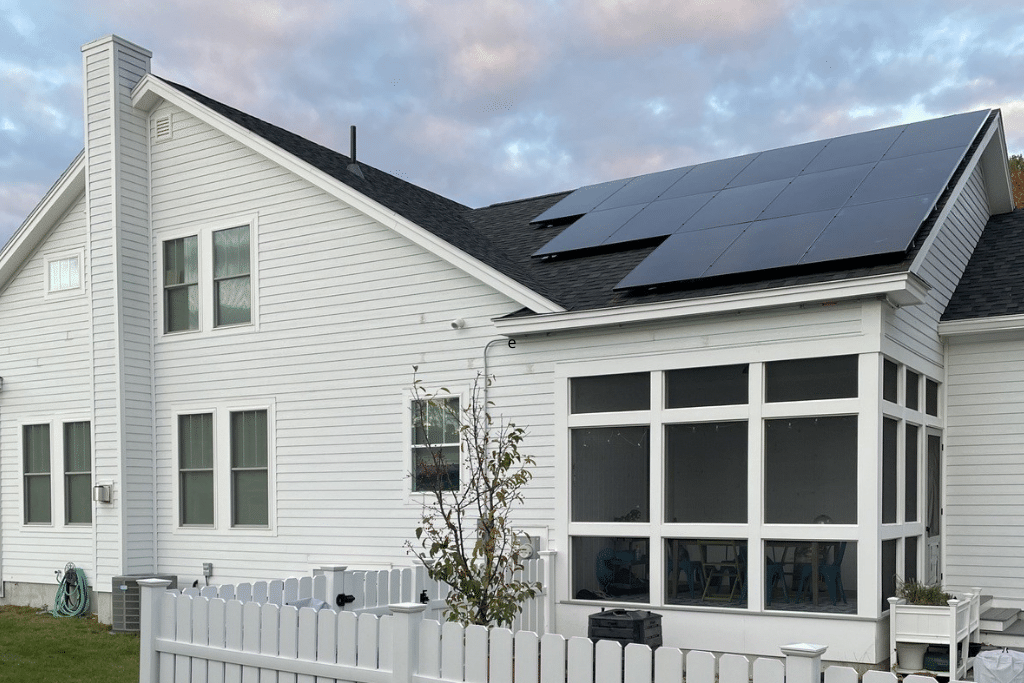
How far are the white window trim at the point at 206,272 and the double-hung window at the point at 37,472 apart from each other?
2.98m

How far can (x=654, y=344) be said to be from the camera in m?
9.73

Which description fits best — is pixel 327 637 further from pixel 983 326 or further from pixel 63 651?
pixel 983 326

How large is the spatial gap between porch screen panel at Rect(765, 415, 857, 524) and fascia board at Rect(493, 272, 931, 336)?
1.09 meters

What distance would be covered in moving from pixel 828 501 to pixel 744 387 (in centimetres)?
125

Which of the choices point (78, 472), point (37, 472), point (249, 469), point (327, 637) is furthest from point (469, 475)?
point (37, 472)

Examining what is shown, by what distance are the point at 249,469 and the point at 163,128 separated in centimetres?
504

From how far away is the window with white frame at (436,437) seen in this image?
36.7 ft

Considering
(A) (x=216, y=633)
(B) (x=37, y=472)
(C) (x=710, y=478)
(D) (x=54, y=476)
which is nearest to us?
(A) (x=216, y=633)

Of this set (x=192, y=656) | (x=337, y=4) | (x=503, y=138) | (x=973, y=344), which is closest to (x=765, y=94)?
(x=503, y=138)

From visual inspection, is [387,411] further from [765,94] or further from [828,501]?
[765,94]

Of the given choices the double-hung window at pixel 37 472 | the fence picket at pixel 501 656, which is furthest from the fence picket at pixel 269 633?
the double-hung window at pixel 37 472

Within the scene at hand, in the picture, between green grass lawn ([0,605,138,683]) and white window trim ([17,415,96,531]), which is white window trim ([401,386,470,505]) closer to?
green grass lawn ([0,605,138,683])

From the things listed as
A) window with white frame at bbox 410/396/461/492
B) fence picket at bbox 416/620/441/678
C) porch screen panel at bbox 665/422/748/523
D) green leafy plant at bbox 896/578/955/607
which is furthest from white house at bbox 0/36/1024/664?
fence picket at bbox 416/620/441/678

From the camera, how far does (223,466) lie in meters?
13.0
